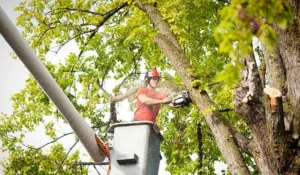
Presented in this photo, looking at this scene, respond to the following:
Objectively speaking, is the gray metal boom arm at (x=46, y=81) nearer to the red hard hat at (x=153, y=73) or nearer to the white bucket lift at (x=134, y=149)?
the white bucket lift at (x=134, y=149)

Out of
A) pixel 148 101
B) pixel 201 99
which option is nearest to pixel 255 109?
pixel 201 99

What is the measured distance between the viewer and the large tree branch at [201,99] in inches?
154

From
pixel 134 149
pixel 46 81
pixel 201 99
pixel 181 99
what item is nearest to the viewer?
pixel 46 81

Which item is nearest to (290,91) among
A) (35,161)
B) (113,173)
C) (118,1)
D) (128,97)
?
(113,173)

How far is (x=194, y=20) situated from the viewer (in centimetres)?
715

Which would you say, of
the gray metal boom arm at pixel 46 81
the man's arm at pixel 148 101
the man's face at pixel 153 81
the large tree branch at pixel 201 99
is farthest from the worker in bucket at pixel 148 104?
the gray metal boom arm at pixel 46 81

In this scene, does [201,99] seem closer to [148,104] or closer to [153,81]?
[148,104]

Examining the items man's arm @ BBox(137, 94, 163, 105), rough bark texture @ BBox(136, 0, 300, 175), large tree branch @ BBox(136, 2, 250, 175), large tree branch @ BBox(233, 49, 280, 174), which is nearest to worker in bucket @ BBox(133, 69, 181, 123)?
man's arm @ BBox(137, 94, 163, 105)

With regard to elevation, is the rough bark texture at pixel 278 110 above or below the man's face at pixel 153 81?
below

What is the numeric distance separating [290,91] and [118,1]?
14.5 feet

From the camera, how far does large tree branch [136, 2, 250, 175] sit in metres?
3.92

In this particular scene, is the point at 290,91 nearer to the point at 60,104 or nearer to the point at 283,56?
the point at 283,56

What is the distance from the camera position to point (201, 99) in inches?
175

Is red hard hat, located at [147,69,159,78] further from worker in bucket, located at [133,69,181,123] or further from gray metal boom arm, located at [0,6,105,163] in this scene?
gray metal boom arm, located at [0,6,105,163]
